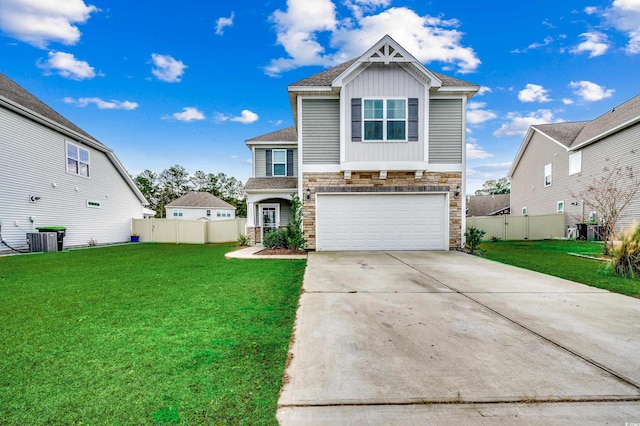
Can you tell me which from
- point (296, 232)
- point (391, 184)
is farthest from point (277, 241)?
point (391, 184)

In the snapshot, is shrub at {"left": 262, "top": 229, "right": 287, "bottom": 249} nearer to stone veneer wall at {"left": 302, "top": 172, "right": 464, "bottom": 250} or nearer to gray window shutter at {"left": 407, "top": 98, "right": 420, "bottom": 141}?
stone veneer wall at {"left": 302, "top": 172, "right": 464, "bottom": 250}

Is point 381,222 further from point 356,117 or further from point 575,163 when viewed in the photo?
point 575,163

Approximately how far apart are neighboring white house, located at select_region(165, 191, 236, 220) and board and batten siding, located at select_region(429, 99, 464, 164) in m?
27.1

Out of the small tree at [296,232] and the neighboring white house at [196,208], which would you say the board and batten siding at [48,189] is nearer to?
the small tree at [296,232]

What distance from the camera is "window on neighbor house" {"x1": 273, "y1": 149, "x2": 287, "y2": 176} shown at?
14891 millimetres

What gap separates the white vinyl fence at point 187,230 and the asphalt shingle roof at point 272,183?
416 centimetres

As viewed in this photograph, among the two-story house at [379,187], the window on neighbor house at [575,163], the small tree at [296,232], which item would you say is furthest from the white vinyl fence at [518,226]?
the small tree at [296,232]

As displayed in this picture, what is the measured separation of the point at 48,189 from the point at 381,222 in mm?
14002

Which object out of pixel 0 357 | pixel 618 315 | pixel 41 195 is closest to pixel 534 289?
pixel 618 315

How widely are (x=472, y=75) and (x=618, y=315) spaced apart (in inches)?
531

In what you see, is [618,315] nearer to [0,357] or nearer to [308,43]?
[0,357]

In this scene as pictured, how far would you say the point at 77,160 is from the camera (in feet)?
45.3

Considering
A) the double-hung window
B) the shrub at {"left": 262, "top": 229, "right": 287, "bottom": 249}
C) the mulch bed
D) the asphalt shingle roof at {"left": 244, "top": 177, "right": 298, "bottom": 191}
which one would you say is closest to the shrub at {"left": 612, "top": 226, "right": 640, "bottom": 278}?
the double-hung window

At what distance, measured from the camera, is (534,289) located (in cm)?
479
